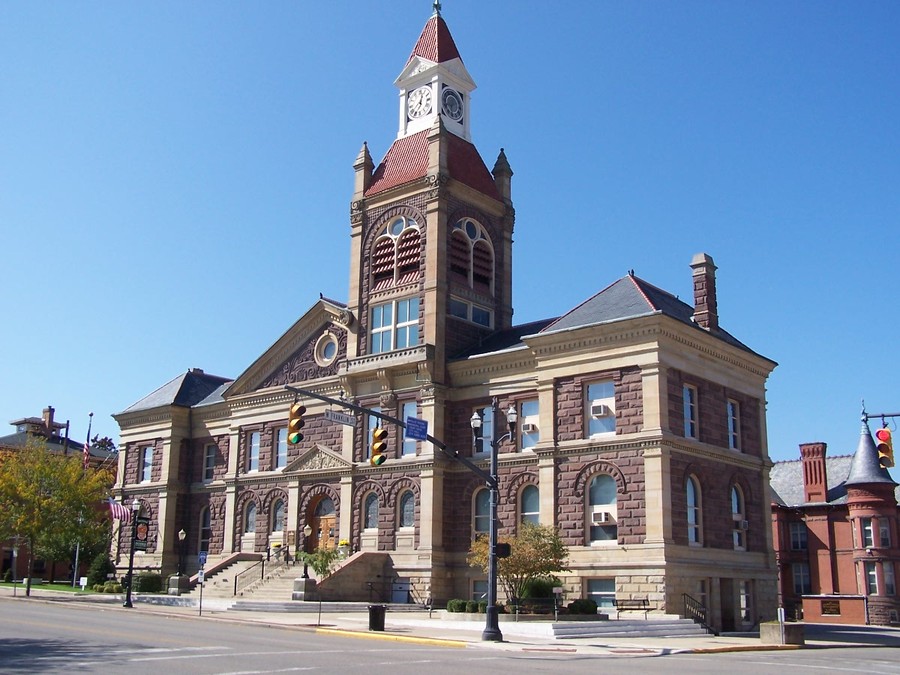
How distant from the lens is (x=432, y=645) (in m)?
25.9

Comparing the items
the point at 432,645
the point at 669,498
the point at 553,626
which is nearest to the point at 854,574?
the point at 669,498

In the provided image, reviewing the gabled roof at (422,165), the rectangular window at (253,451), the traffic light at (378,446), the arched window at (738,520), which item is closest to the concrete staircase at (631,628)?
the arched window at (738,520)

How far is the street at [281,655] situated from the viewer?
59.0ft

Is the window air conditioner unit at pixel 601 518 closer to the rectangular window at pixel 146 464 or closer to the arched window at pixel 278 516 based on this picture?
the arched window at pixel 278 516

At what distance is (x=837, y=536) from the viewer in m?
68.2

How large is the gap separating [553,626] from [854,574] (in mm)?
45150

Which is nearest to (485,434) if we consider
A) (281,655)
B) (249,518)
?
(249,518)

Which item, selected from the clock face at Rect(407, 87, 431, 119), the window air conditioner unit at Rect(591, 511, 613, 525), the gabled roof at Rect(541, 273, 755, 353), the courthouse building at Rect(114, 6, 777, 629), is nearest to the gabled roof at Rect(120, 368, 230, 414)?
the courthouse building at Rect(114, 6, 777, 629)

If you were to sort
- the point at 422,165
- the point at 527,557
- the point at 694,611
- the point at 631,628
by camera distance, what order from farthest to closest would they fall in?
the point at 422,165, the point at 694,611, the point at 527,557, the point at 631,628

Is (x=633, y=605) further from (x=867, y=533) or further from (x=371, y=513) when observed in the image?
(x=867, y=533)

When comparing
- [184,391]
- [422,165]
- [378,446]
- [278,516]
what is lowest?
[278,516]

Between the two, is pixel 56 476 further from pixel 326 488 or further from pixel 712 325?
pixel 712 325

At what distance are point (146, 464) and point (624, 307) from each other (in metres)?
33.2

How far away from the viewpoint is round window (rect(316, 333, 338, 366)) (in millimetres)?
48656
